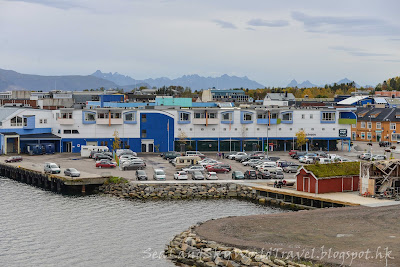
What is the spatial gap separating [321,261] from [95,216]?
2293 centimetres

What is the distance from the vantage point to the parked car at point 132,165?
72.0m

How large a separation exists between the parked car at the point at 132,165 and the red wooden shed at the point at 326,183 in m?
20.3

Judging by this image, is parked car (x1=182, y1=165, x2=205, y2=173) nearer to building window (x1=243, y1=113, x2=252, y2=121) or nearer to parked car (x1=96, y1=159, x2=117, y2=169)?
parked car (x1=96, y1=159, x2=117, y2=169)

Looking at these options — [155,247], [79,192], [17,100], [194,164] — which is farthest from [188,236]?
[17,100]

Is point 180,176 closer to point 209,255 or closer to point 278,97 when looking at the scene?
point 209,255

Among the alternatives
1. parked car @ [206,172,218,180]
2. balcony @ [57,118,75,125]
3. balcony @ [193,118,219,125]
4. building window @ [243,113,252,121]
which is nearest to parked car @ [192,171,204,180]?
parked car @ [206,172,218,180]

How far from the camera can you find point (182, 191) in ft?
203

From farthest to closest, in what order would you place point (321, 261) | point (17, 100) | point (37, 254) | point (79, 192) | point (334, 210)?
point (17, 100) < point (79, 192) < point (334, 210) < point (37, 254) < point (321, 261)

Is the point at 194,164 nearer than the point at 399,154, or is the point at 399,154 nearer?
the point at 194,164

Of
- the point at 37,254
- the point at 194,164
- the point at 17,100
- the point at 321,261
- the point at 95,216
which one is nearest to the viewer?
the point at 321,261

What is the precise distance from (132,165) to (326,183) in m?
23.2

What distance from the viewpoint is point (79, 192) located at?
214 feet

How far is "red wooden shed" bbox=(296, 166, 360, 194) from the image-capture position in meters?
57.0

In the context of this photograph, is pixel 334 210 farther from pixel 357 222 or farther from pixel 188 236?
pixel 188 236
